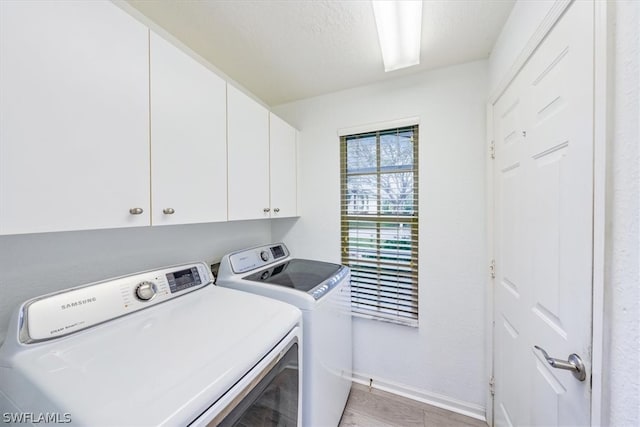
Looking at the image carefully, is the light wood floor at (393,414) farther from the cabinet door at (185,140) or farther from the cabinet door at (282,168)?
the cabinet door at (185,140)

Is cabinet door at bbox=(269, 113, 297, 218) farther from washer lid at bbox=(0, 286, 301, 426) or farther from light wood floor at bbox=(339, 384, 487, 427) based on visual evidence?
light wood floor at bbox=(339, 384, 487, 427)

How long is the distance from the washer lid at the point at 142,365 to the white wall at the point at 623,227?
37.8 inches

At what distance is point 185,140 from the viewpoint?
108 cm

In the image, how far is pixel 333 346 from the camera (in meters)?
1.42

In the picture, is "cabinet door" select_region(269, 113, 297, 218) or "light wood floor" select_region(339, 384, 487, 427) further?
"cabinet door" select_region(269, 113, 297, 218)

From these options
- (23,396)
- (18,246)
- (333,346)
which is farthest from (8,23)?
(333,346)

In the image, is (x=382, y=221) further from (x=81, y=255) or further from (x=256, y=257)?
(x=81, y=255)

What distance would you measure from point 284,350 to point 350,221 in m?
1.30

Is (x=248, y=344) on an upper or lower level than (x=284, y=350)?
upper

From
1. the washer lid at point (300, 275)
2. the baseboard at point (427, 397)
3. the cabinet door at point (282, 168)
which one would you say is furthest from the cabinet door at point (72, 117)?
the baseboard at point (427, 397)

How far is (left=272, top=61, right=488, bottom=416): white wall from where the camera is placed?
1.62m

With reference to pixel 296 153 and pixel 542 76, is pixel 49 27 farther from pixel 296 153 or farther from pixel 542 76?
pixel 542 76

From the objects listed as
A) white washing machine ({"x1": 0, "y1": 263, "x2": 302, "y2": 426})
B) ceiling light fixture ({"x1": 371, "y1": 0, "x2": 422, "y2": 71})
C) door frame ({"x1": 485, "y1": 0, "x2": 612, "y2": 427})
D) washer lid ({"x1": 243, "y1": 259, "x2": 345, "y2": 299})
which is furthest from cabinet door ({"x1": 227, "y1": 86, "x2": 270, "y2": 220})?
door frame ({"x1": 485, "y1": 0, "x2": 612, "y2": 427})

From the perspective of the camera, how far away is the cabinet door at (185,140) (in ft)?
3.17
